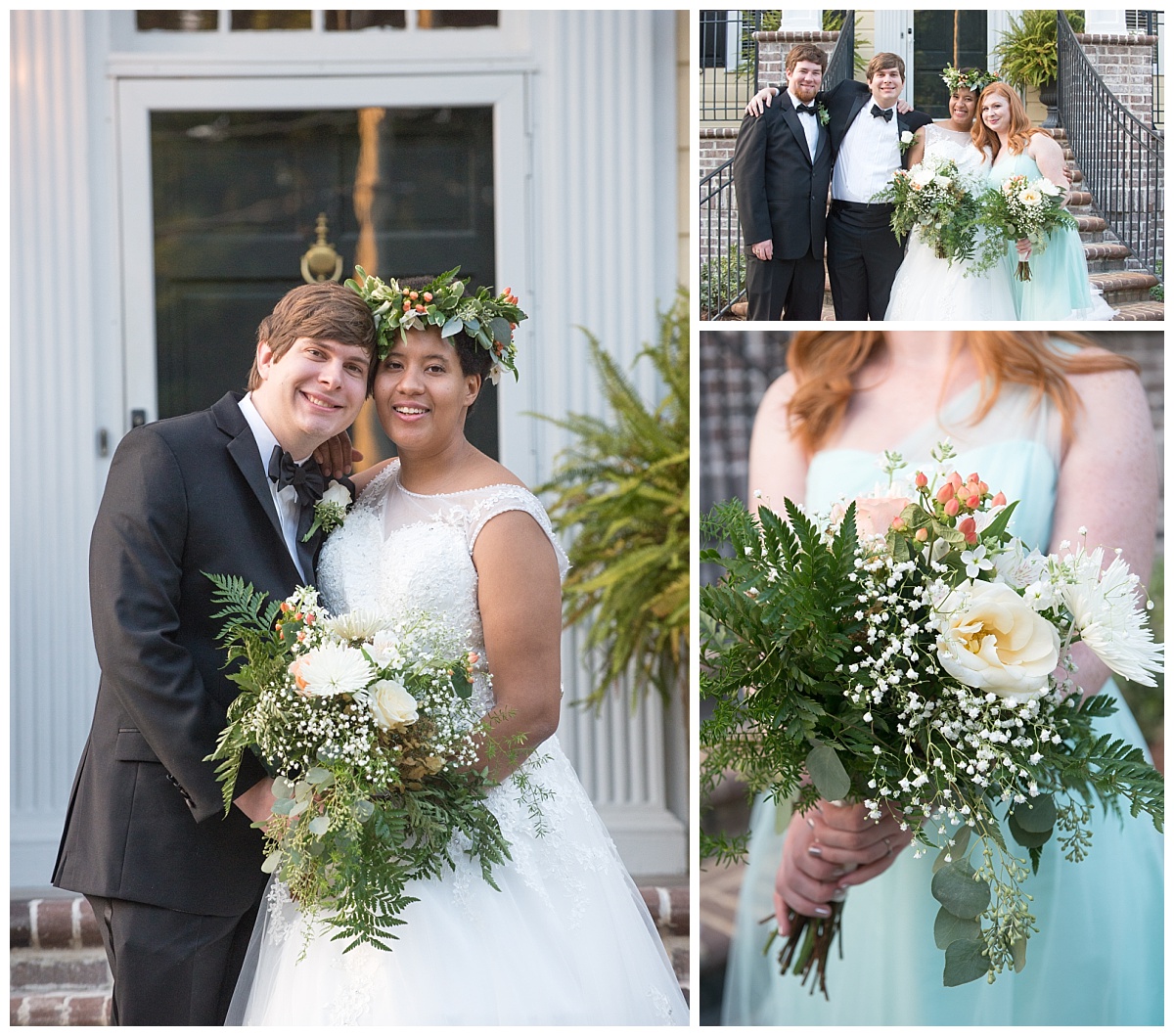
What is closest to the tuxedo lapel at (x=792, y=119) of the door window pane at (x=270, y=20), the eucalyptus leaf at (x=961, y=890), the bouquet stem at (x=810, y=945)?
the eucalyptus leaf at (x=961, y=890)

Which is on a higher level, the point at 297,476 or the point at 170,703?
the point at 297,476

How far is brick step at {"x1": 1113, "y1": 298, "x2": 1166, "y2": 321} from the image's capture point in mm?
2404

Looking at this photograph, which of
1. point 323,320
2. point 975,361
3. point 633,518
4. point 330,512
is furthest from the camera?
point 633,518

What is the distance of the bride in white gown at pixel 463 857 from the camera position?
199 cm

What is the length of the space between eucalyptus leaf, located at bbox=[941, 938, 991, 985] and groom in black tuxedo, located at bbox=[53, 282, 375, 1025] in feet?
3.82

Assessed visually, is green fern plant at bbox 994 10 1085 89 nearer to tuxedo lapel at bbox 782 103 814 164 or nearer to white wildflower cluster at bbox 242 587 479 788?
tuxedo lapel at bbox 782 103 814 164

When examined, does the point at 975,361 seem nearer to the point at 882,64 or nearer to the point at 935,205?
the point at 935,205

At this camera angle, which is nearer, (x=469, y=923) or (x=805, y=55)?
(x=469, y=923)

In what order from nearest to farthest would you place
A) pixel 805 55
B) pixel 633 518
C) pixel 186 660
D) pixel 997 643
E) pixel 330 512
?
pixel 997 643, pixel 186 660, pixel 330 512, pixel 805 55, pixel 633 518

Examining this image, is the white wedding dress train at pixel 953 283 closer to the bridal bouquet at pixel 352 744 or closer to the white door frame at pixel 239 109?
the bridal bouquet at pixel 352 744

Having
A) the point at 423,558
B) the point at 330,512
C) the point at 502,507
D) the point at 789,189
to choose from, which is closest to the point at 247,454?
the point at 330,512

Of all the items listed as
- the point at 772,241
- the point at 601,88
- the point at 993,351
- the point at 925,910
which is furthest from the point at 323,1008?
the point at 601,88

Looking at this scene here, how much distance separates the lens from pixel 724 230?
96.3 inches

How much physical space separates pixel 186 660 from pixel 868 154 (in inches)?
65.3
